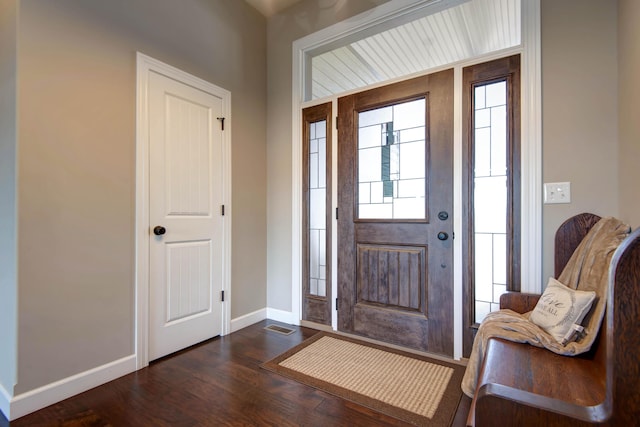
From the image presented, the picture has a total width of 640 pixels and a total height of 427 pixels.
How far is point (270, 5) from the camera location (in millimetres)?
2920

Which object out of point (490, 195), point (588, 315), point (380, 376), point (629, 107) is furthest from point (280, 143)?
point (588, 315)

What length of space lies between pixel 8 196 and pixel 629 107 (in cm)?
327

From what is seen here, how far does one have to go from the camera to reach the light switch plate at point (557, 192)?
1.79 m

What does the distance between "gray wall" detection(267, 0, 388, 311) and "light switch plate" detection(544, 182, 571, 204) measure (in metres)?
2.02

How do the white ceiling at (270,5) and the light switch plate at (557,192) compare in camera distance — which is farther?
the white ceiling at (270,5)

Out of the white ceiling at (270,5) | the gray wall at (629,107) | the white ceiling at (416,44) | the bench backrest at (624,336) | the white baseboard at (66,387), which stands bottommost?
the white baseboard at (66,387)

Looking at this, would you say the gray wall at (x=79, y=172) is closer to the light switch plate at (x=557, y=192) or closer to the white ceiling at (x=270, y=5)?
the white ceiling at (x=270, y=5)

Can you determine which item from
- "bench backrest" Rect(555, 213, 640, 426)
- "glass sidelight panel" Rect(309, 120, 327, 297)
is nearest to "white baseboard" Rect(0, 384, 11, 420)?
"glass sidelight panel" Rect(309, 120, 327, 297)

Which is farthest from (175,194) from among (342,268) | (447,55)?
(447,55)

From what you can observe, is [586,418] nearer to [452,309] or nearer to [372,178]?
[452,309]

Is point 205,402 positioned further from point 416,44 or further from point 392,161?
point 416,44

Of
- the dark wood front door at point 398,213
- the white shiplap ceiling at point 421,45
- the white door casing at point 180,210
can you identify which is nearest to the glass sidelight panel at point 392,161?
the dark wood front door at point 398,213

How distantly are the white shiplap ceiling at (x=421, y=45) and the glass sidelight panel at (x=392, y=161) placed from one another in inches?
35.7

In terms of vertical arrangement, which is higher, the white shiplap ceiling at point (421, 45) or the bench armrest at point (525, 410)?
the white shiplap ceiling at point (421, 45)
